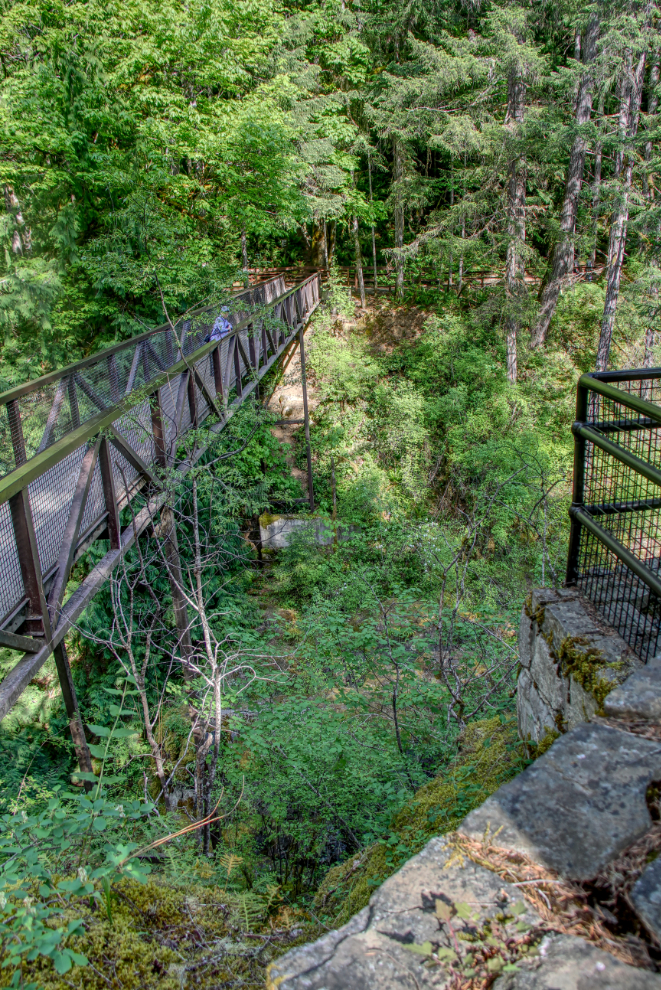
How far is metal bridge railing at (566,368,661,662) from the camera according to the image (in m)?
2.08

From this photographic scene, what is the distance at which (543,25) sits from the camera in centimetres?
1673

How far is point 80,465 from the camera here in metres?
4.39

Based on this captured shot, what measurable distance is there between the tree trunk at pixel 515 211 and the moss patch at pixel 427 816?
45.5ft

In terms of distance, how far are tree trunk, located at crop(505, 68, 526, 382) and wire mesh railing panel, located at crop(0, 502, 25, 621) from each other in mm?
13931

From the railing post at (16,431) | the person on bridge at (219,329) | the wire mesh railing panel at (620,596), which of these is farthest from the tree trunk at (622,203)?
the railing post at (16,431)

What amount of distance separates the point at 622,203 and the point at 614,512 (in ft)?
45.3

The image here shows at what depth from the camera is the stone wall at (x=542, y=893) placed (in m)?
1.07

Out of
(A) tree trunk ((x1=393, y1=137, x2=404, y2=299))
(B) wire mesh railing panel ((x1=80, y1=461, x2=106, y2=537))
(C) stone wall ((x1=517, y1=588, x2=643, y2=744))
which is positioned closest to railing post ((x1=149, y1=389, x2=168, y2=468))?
(B) wire mesh railing panel ((x1=80, y1=461, x2=106, y2=537))

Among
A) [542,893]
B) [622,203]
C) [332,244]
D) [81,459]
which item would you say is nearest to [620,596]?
[542,893]

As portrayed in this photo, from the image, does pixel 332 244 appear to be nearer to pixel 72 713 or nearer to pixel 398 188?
pixel 398 188

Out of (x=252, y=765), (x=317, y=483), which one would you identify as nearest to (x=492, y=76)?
(x=317, y=483)

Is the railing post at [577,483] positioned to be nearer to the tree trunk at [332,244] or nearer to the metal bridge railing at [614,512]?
the metal bridge railing at [614,512]

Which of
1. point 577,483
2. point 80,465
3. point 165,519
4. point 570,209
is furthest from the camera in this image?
point 570,209

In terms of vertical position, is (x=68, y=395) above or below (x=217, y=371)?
above
